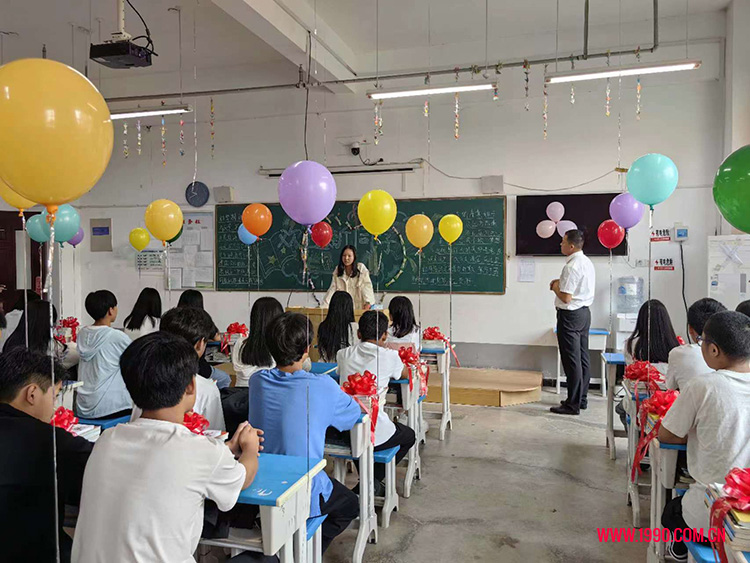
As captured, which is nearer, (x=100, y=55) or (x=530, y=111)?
(x=100, y=55)

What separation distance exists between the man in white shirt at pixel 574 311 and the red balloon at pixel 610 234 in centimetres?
50

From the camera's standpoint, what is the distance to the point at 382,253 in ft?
22.7

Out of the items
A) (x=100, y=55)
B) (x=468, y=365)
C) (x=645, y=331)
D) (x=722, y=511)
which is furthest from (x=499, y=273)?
(x=722, y=511)

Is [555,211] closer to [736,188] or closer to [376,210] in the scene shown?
[376,210]

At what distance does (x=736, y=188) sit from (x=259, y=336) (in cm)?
249

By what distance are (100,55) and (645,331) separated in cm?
415

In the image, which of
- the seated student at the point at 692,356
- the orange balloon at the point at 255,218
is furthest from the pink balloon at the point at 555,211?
the seated student at the point at 692,356

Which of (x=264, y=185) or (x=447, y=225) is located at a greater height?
(x=264, y=185)

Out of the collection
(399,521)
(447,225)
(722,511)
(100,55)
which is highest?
(100,55)

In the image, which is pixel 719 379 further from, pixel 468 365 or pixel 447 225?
pixel 468 365

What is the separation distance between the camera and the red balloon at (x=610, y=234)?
5496mm

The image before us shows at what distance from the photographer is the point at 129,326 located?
423 cm

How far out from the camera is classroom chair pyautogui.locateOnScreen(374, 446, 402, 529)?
2875 millimetres

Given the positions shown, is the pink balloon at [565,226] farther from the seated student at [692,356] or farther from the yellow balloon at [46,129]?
the yellow balloon at [46,129]
